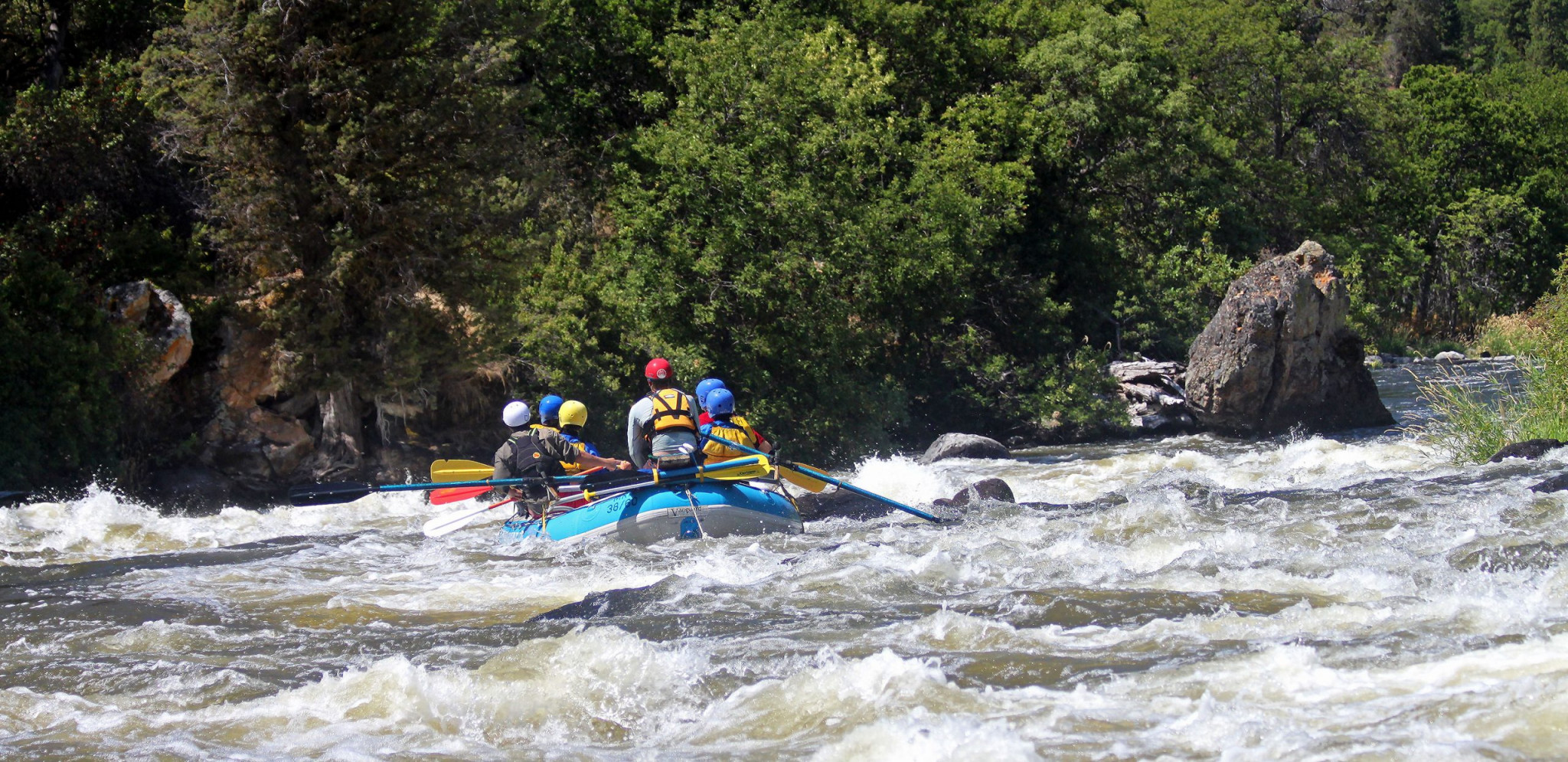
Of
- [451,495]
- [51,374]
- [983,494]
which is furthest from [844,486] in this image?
[51,374]

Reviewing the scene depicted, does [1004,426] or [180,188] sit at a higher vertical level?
A: [180,188]

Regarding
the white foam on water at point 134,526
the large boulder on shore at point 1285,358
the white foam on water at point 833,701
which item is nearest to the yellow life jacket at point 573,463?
the white foam on water at point 134,526

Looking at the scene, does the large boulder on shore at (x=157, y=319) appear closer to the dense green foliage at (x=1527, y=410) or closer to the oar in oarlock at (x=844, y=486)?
the oar in oarlock at (x=844, y=486)

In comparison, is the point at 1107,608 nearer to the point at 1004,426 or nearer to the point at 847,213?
the point at 847,213

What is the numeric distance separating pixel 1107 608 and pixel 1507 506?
153 inches

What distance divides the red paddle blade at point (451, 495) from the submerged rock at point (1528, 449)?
9.15 metres

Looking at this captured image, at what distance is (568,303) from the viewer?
1547cm

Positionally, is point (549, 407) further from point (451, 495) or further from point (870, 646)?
point (870, 646)

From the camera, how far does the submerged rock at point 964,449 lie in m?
17.1

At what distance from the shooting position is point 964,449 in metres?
17.2

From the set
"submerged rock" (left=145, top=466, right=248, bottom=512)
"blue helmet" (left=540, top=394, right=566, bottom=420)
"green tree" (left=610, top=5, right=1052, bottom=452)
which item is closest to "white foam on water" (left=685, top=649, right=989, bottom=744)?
"blue helmet" (left=540, top=394, right=566, bottom=420)

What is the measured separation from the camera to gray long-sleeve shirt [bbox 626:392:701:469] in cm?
1031

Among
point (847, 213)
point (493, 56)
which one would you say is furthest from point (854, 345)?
point (493, 56)

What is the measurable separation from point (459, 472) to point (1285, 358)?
12.0m
